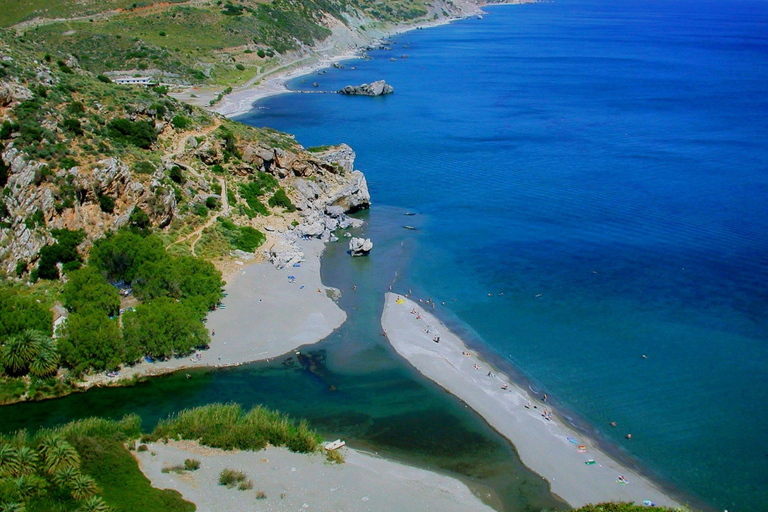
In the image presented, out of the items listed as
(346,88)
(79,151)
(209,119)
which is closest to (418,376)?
(79,151)

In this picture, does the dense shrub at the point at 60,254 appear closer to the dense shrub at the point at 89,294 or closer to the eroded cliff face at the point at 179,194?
the eroded cliff face at the point at 179,194

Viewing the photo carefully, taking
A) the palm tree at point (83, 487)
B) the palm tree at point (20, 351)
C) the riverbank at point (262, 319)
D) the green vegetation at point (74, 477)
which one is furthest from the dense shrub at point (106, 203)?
the palm tree at point (83, 487)

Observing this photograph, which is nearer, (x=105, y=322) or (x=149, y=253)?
(x=105, y=322)

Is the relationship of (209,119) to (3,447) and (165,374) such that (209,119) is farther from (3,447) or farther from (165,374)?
(3,447)

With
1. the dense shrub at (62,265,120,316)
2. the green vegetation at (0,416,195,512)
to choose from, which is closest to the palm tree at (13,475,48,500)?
the green vegetation at (0,416,195,512)

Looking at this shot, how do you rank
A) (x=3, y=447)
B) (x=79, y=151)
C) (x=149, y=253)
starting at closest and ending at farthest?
(x=3, y=447) < (x=149, y=253) < (x=79, y=151)

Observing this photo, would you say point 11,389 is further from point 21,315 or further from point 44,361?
point 21,315
